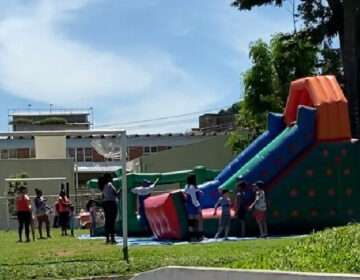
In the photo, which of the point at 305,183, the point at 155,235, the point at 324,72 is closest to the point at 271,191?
the point at 305,183

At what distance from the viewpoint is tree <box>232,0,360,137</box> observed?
84.6 feet

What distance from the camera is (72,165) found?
4656 centimetres

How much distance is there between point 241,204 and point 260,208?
2.03 feet

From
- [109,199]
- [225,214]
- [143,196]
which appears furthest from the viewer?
[143,196]

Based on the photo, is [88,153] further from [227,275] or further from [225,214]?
[227,275]

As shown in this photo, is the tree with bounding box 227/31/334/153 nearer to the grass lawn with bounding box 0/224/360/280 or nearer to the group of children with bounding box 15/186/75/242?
Result: the group of children with bounding box 15/186/75/242

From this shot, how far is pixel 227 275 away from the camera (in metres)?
7.53

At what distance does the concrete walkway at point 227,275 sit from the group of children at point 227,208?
1058 centimetres

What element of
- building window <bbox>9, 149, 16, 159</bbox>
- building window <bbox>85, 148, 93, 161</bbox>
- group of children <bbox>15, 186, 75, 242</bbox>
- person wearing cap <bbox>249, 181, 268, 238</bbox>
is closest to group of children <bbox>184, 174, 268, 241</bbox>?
person wearing cap <bbox>249, 181, 268, 238</bbox>

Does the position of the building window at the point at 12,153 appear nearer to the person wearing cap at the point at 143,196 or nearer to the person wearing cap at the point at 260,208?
the person wearing cap at the point at 143,196

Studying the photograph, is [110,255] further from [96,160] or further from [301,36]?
[96,160]

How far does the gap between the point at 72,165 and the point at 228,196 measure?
27030 millimetres

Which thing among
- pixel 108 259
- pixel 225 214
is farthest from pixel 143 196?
pixel 108 259

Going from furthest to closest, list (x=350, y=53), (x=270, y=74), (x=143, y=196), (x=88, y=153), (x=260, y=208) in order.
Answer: (x=88, y=153) → (x=270, y=74) → (x=350, y=53) → (x=143, y=196) → (x=260, y=208)
